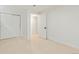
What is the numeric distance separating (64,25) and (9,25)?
0.71 meters

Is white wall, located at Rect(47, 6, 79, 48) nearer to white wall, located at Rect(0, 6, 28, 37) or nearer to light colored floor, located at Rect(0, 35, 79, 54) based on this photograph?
light colored floor, located at Rect(0, 35, 79, 54)

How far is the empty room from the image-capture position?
117 centimetres

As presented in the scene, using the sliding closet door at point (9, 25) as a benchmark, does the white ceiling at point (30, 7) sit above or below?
above

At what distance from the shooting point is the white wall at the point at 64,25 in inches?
46.4

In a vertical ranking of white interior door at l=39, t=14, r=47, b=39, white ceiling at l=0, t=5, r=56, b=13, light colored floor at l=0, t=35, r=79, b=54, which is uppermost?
white ceiling at l=0, t=5, r=56, b=13

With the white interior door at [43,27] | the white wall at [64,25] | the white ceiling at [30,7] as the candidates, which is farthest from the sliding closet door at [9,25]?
the white wall at [64,25]

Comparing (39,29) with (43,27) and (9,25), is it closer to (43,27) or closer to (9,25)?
(43,27)

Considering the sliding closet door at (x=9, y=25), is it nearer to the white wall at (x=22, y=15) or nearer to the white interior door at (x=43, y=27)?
the white wall at (x=22, y=15)

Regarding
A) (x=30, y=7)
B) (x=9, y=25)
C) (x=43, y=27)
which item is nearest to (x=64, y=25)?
(x=43, y=27)

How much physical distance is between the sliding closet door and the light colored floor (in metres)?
0.08

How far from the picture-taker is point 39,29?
1.23m

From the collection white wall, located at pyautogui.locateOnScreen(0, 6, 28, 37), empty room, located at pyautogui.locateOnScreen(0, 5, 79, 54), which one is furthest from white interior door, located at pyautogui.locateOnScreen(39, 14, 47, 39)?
white wall, located at pyautogui.locateOnScreen(0, 6, 28, 37)

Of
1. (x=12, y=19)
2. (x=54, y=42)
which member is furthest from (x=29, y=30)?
(x=54, y=42)
